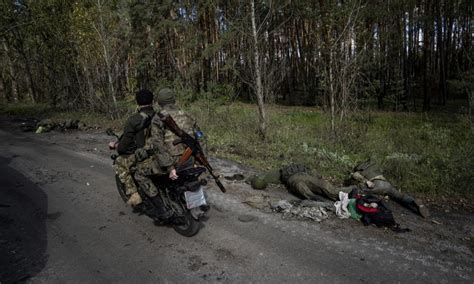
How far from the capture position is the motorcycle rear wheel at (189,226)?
14.1 ft

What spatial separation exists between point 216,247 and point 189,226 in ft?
1.65

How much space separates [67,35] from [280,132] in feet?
42.3

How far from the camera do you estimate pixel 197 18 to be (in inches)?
944

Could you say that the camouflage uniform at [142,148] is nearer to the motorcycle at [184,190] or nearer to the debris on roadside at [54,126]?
the motorcycle at [184,190]

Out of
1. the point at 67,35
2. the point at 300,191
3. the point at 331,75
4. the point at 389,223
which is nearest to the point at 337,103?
the point at 331,75

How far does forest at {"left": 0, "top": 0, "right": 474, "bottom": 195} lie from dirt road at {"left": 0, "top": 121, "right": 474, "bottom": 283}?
9.02ft

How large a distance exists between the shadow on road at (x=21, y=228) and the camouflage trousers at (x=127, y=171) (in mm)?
1312

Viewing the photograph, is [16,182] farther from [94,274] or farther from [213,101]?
[213,101]

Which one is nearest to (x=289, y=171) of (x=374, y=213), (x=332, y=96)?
(x=374, y=213)

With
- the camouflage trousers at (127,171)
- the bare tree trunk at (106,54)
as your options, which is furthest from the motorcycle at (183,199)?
the bare tree trunk at (106,54)

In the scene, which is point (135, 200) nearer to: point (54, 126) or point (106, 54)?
point (54, 126)

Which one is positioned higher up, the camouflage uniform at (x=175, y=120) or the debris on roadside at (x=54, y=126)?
the camouflage uniform at (x=175, y=120)

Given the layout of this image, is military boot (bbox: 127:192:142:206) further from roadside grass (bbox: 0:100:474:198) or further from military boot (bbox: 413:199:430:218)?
military boot (bbox: 413:199:430:218)

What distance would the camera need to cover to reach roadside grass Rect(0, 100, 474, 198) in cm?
645
